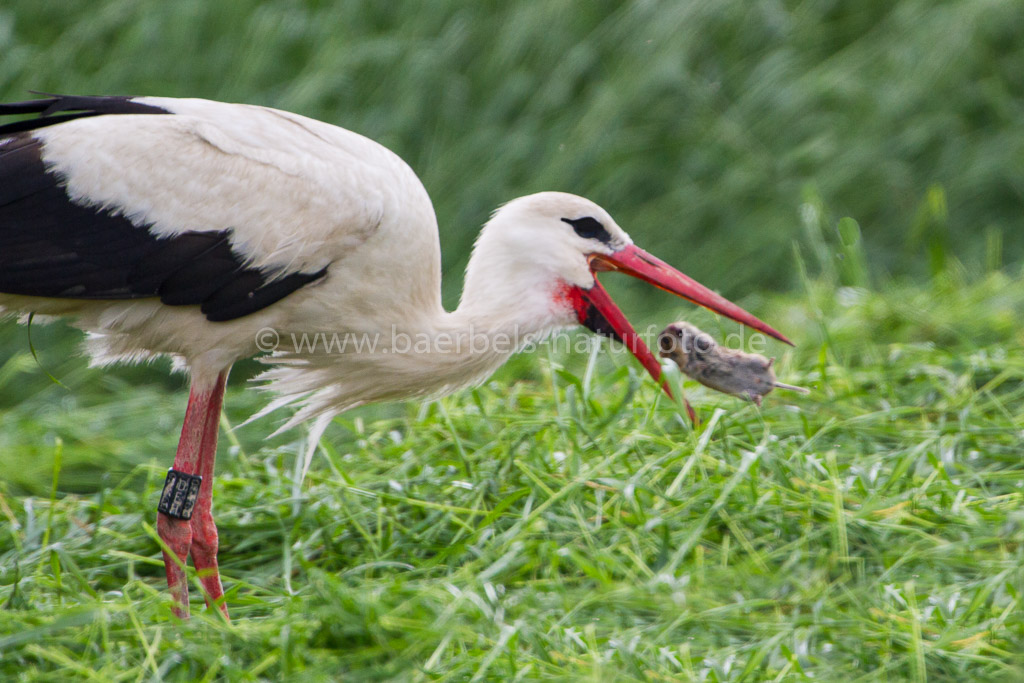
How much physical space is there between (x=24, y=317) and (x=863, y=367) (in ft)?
8.18

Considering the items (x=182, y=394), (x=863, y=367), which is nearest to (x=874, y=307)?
(x=863, y=367)

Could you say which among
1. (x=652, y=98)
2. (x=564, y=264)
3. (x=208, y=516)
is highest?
(x=564, y=264)

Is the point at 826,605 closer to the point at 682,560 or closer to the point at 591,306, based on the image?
the point at 682,560

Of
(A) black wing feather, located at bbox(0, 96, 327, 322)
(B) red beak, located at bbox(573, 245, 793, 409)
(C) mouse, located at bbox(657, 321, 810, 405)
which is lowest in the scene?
(C) mouse, located at bbox(657, 321, 810, 405)

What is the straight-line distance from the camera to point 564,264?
2844 millimetres

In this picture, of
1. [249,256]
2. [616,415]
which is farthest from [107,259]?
[616,415]

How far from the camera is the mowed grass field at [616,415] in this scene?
2326 millimetres

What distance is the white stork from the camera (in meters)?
2.73

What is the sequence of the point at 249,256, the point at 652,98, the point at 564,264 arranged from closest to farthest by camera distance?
1. the point at 249,256
2. the point at 564,264
3. the point at 652,98

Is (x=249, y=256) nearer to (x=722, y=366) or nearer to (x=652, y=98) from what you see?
(x=722, y=366)

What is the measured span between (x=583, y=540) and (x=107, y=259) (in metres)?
1.29

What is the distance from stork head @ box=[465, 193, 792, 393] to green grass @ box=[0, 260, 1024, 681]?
274 mm

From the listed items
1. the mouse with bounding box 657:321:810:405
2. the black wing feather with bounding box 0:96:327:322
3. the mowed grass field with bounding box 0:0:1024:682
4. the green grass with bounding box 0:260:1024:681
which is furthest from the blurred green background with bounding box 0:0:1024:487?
the black wing feather with bounding box 0:96:327:322

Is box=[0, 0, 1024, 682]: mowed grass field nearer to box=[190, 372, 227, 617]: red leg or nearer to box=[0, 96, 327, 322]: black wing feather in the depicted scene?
box=[190, 372, 227, 617]: red leg
